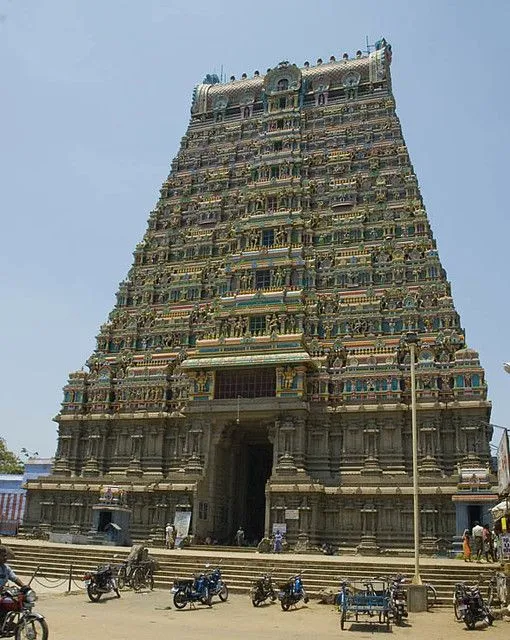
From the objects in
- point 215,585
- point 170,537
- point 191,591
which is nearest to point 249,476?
point 170,537

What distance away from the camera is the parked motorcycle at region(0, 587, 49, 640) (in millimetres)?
13453

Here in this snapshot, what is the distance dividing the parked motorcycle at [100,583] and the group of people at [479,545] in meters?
18.4

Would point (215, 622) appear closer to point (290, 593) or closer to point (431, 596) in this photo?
point (290, 593)

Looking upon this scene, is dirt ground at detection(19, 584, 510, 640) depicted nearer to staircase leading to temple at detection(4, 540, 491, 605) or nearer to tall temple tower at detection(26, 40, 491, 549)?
staircase leading to temple at detection(4, 540, 491, 605)

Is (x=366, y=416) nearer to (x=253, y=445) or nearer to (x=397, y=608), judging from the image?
(x=253, y=445)

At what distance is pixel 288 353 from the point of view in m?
46.3

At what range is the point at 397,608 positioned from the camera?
21.0 meters

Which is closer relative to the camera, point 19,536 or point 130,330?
point 19,536

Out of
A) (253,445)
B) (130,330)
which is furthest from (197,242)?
(253,445)

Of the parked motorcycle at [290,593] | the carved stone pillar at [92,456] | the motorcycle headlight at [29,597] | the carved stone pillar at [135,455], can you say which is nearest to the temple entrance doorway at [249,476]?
the carved stone pillar at [135,455]

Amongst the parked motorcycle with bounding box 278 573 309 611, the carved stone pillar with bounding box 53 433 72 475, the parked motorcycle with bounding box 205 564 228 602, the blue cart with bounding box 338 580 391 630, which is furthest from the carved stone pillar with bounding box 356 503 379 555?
the carved stone pillar with bounding box 53 433 72 475

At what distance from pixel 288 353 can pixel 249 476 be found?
12.5 metres

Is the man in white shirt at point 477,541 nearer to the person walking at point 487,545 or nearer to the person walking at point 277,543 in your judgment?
the person walking at point 487,545

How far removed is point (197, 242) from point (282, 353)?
16718mm
